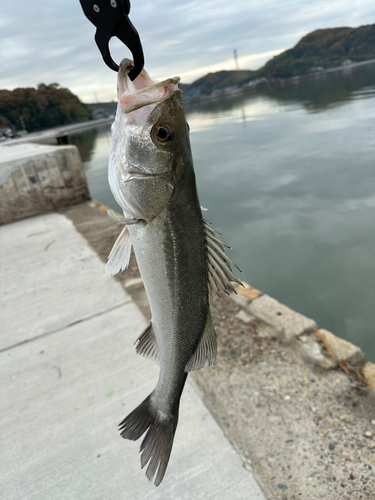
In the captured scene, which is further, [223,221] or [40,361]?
[223,221]

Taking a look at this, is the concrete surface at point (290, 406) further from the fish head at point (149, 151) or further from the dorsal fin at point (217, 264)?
the fish head at point (149, 151)

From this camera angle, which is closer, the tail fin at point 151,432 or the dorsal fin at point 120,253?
the dorsal fin at point 120,253

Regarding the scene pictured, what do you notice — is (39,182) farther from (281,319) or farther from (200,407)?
(200,407)

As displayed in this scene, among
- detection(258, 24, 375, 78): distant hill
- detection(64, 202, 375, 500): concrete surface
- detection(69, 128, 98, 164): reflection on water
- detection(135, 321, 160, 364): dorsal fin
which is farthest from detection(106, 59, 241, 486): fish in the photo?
detection(258, 24, 375, 78): distant hill

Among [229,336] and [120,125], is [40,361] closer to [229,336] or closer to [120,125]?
[229,336]

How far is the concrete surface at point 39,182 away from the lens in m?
7.36

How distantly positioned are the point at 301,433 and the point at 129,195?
6.81 feet

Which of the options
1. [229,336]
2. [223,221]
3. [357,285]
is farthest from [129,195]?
[223,221]

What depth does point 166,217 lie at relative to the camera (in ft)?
3.95

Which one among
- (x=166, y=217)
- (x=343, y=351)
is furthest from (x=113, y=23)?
(x=343, y=351)

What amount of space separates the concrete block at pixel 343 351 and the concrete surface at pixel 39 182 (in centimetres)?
687

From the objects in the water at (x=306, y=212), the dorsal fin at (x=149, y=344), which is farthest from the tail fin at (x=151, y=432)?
the water at (x=306, y=212)

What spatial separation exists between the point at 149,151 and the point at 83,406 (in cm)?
234

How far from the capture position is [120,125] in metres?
1.22
